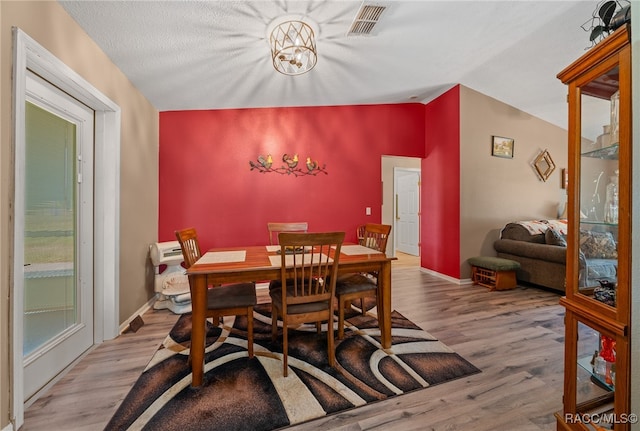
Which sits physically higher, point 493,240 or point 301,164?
point 301,164

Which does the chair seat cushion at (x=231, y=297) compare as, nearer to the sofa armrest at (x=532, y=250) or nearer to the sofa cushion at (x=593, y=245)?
the sofa cushion at (x=593, y=245)

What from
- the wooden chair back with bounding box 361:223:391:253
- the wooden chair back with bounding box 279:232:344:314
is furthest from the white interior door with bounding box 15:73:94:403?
the wooden chair back with bounding box 361:223:391:253

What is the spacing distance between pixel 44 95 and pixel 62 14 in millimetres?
560

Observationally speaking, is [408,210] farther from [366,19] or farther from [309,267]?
[309,267]

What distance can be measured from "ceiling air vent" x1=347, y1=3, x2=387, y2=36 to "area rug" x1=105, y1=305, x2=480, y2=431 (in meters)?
2.76

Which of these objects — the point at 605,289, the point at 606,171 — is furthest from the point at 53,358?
the point at 606,171

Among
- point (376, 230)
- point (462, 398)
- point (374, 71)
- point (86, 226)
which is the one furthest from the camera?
point (374, 71)

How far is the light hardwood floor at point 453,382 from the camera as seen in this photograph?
4.73 feet

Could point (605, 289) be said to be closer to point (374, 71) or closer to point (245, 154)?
point (374, 71)

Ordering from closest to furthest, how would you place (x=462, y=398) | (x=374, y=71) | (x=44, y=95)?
(x=462, y=398) → (x=44, y=95) → (x=374, y=71)

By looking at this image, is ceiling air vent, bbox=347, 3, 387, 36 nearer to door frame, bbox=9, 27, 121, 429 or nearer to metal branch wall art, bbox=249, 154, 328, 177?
metal branch wall art, bbox=249, 154, 328, 177

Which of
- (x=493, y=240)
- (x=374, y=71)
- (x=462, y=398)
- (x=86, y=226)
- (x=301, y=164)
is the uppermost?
(x=374, y=71)

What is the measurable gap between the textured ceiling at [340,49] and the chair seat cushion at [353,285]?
2.27 m

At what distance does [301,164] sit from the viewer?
4121 millimetres
